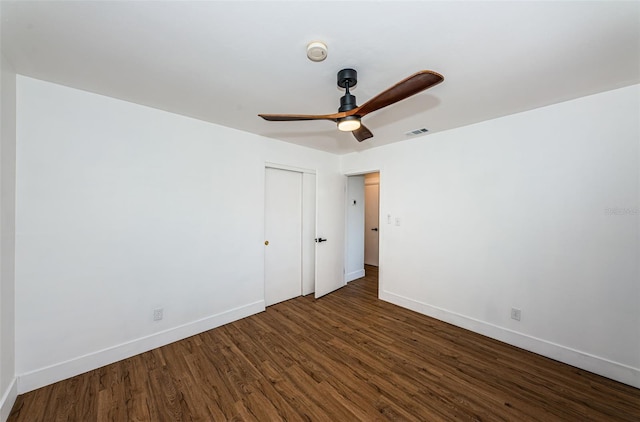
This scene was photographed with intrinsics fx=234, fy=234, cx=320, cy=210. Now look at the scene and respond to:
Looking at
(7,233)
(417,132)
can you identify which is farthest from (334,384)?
(417,132)

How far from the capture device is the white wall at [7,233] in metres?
1.64

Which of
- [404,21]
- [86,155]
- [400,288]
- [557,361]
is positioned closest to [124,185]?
[86,155]

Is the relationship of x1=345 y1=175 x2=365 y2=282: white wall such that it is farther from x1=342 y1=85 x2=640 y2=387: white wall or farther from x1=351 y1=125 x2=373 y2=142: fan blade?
x1=351 y1=125 x2=373 y2=142: fan blade

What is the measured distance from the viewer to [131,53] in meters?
1.58

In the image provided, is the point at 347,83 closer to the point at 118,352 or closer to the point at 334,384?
the point at 334,384

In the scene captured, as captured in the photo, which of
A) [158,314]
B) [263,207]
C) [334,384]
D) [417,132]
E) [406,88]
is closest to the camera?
[406,88]

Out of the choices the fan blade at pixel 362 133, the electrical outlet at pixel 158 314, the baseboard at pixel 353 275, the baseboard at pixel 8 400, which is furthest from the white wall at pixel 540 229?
the baseboard at pixel 8 400

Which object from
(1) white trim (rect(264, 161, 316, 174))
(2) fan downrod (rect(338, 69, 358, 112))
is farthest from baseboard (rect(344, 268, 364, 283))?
(2) fan downrod (rect(338, 69, 358, 112))

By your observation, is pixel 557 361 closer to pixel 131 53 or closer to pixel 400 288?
pixel 400 288

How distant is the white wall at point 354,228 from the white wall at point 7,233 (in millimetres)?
4009

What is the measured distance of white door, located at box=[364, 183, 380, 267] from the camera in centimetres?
580

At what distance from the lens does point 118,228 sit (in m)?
2.28

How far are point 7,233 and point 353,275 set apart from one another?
4.47 metres

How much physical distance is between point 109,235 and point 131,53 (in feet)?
5.35
